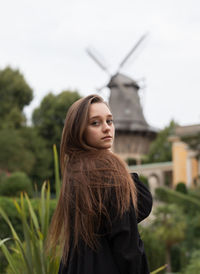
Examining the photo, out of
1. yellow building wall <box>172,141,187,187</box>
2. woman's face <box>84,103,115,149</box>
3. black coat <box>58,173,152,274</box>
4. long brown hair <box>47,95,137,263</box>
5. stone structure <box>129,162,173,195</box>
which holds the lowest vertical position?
stone structure <box>129,162,173,195</box>

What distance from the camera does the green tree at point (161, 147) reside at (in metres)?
39.8

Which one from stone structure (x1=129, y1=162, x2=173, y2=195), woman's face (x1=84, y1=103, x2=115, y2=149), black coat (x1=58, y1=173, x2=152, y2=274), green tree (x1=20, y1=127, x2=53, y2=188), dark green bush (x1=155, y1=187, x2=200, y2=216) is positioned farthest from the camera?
stone structure (x1=129, y1=162, x2=173, y2=195)

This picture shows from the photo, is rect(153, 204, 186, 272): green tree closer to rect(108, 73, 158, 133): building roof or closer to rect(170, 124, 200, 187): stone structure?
rect(170, 124, 200, 187): stone structure

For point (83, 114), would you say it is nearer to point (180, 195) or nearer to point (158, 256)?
point (158, 256)

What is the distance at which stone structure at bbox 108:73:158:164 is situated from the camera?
3891cm

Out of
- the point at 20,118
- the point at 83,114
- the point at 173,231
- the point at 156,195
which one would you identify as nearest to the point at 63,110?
the point at 20,118

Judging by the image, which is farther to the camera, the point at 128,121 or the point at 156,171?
the point at 128,121

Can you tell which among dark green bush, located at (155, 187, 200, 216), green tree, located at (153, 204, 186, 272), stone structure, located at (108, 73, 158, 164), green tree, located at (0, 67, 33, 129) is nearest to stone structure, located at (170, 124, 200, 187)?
dark green bush, located at (155, 187, 200, 216)

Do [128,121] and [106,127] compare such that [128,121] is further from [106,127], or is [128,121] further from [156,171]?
[106,127]

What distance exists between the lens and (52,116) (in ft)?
114

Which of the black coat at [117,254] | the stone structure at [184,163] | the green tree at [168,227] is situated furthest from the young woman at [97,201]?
the stone structure at [184,163]

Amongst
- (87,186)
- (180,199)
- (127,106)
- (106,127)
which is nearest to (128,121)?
(127,106)

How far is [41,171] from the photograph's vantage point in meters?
31.8

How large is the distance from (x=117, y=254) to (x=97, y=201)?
243 millimetres
